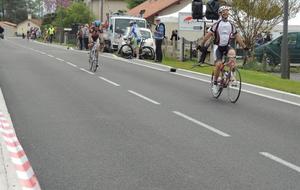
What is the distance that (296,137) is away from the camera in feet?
32.6

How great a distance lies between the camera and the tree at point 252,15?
2856cm

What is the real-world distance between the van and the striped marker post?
28506 millimetres

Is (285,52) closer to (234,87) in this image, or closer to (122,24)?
(234,87)

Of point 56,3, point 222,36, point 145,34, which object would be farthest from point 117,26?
point 56,3

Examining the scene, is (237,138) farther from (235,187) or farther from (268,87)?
(268,87)

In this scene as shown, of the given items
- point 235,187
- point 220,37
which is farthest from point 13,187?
point 220,37

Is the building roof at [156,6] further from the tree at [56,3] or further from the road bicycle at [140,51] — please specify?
the road bicycle at [140,51]

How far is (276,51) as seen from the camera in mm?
28062

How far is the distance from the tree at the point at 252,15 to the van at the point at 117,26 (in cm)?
1042

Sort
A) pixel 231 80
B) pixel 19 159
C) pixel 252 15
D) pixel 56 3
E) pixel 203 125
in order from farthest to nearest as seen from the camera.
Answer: pixel 56 3 < pixel 252 15 < pixel 231 80 < pixel 203 125 < pixel 19 159

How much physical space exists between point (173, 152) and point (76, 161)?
1.36 m

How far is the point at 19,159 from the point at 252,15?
73.8 ft

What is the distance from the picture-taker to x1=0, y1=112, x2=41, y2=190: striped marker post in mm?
6482

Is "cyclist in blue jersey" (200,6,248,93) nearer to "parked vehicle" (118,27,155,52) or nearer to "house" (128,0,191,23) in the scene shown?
"parked vehicle" (118,27,155,52)
